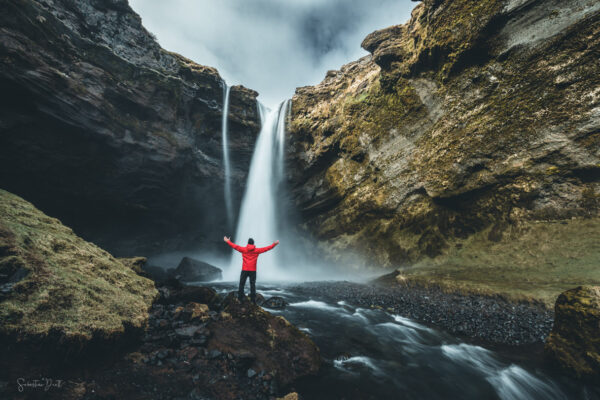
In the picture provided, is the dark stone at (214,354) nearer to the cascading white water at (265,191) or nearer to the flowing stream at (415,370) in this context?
the flowing stream at (415,370)

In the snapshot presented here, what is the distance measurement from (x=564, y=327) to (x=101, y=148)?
Answer: 29844 millimetres

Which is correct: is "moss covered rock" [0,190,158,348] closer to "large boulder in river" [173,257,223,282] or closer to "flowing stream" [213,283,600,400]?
"flowing stream" [213,283,600,400]

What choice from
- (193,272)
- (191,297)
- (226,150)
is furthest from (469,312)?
(226,150)

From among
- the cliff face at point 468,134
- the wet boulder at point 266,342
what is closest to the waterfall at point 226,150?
the cliff face at point 468,134

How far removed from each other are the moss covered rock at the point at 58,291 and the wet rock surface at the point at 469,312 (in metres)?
10.7

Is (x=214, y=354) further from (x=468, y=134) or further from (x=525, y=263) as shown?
(x=468, y=134)

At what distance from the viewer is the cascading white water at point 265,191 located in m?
29.8

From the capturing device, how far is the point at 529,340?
7.62 metres

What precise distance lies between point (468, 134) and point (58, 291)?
21363mm

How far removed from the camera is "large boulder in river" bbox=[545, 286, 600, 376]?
5117mm

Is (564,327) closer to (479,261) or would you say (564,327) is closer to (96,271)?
(479,261)

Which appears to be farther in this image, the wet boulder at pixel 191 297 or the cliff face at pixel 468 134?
the cliff face at pixel 468 134

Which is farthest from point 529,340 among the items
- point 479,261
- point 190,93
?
point 190,93

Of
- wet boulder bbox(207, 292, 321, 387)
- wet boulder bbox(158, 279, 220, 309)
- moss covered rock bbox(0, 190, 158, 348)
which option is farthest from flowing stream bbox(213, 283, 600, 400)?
moss covered rock bbox(0, 190, 158, 348)
